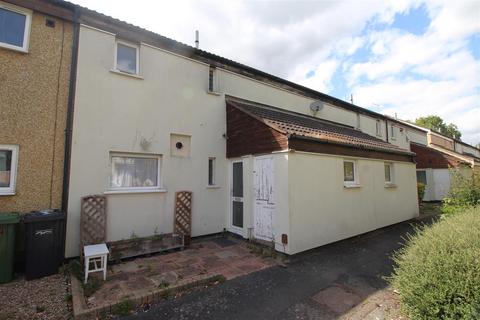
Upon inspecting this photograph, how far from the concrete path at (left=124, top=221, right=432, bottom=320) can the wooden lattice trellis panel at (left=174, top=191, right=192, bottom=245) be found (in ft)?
9.32

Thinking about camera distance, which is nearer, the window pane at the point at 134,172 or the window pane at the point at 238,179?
the window pane at the point at 134,172

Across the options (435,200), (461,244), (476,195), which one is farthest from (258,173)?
(435,200)

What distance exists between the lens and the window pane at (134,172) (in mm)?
6977

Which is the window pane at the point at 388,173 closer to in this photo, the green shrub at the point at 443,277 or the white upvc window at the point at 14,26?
the green shrub at the point at 443,277

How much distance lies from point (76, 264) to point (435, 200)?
22.7 meters

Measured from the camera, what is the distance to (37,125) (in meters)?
5.89

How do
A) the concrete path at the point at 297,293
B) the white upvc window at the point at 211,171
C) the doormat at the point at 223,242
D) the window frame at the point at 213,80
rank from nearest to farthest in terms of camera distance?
1. the concrete path at the point at 297,293
2. the doormat at the point at 223,242
3. the white upvc window at the point at 211,171
4. the window frame at the point at 213,80

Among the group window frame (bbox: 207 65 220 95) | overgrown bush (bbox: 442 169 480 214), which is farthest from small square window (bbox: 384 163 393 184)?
window frame (bbox: 207 65 220 95)

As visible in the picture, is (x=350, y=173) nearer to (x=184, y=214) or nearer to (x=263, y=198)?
(x=263, y=198)

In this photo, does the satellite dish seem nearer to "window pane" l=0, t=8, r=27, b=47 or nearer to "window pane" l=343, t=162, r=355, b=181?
"window pane" l=343, t=162, r=355, b=181

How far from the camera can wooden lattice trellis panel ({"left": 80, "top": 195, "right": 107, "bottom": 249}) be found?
6137 millimetres

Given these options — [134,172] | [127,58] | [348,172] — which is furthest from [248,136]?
[127,58]

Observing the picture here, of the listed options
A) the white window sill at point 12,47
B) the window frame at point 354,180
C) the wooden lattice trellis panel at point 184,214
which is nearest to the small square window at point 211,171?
the wooden lattice trellis panel at point 184,214

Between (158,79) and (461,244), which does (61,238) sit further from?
(461,244)
